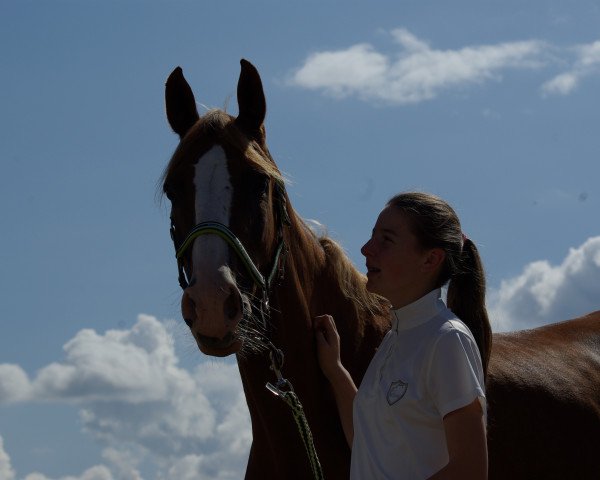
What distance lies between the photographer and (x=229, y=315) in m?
4.06

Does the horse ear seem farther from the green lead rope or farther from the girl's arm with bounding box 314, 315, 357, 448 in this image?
the green lead rope

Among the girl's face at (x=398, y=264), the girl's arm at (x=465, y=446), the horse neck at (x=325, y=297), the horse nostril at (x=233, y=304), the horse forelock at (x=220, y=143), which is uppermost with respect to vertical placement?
the horse forelock at (x=220, y=143)

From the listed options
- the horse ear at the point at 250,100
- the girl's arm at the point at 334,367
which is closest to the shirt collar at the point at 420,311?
the girl's arm at the point at 334,367

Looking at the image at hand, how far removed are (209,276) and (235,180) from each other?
0.63 metres

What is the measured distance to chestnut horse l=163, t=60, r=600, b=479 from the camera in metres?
4.20

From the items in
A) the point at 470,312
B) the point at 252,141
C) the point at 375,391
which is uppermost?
the point at 252,141

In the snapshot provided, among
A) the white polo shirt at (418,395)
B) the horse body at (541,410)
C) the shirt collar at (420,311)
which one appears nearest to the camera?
the white polo shirt at (418,395)

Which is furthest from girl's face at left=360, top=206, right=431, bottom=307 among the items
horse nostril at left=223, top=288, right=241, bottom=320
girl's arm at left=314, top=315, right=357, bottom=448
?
girl's arm at left=314, top=315, right=357, bottom=448

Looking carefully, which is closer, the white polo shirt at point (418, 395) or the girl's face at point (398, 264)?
the white polo shirt at point (418, 395)

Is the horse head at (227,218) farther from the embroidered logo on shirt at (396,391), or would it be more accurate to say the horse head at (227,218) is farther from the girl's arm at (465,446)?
the girl's arm at (465,446)

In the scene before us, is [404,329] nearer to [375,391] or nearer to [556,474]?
[375,391]

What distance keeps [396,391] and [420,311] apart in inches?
12.5

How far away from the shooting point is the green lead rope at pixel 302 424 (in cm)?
445

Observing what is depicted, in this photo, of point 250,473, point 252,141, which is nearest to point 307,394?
point 250,473
